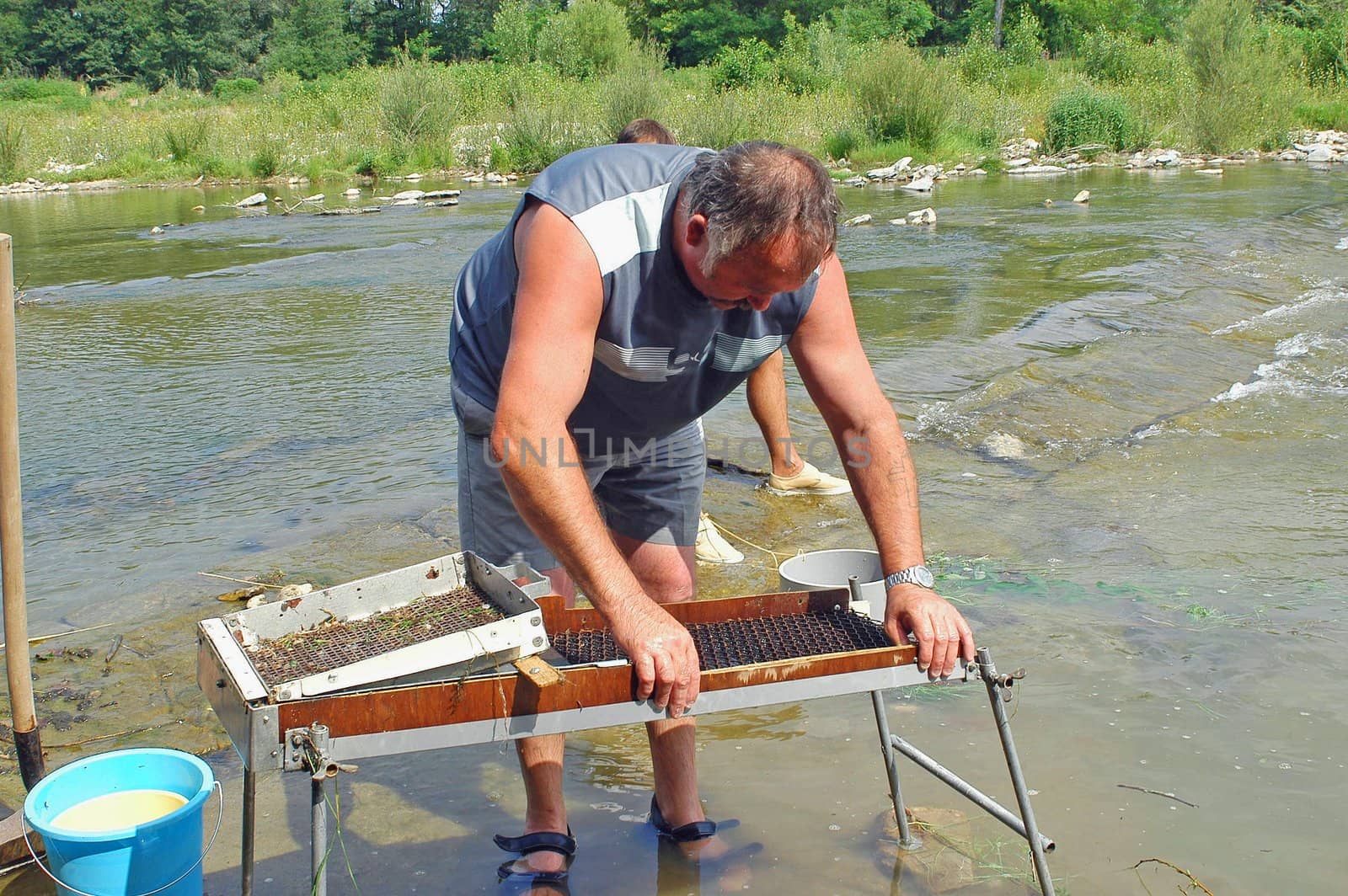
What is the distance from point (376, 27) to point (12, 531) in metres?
62.1

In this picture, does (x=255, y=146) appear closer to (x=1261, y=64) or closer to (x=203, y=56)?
(x=1261, y=64)

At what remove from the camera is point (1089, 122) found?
2562cm

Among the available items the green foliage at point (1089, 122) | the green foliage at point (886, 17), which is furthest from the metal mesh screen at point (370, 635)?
the green foliage at point (886, 17)

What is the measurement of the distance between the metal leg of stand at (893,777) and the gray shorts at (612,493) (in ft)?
2.15

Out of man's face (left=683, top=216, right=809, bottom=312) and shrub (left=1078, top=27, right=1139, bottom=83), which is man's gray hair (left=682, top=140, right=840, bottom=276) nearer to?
man's face (left=683, top=216, right=809, bottom=312)

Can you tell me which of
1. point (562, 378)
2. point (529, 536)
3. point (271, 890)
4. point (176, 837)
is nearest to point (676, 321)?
point (562, 378)

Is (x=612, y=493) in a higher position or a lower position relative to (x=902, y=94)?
lower

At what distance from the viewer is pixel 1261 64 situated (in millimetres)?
25719

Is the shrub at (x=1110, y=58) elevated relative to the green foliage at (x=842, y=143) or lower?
elevated

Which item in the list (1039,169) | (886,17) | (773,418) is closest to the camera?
(773,418)

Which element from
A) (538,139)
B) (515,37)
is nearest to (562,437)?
(538,139)

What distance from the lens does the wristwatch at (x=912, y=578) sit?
2504 millimetres

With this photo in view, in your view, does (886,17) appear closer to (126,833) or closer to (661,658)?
(661,658)

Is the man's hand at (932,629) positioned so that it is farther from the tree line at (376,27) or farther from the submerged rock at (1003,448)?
the tree line at (376,27)
